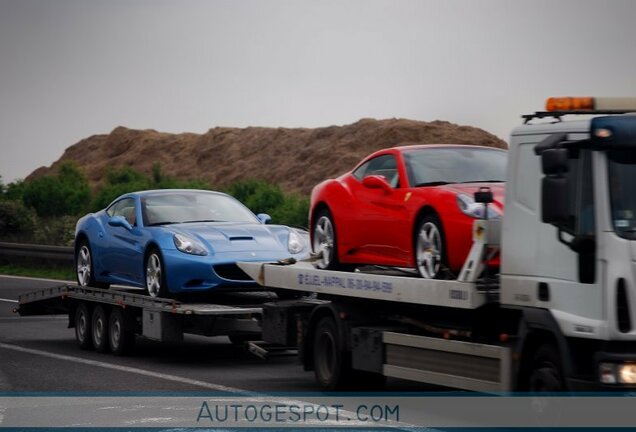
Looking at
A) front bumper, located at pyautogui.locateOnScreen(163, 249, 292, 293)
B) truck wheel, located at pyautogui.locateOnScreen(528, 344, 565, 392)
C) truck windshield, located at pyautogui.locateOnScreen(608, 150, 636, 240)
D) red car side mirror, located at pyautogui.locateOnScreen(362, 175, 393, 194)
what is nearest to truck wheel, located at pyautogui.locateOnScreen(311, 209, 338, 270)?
red car side mirror, located at pyautogui.locateOnScreen(362, 175, 393, 194)

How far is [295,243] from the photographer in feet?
50.9

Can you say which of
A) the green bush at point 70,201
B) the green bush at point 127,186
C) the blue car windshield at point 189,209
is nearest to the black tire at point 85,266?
the blue car windshield at point 189,209

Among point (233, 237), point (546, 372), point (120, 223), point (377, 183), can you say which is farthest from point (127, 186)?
point (546, 372)

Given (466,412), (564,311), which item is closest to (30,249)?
(466,412)

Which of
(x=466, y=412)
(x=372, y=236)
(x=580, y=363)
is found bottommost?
(x=466, y=412)

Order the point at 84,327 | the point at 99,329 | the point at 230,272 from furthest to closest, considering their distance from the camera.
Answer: the point at 84,327, the point at 99,329, the point at 230,272

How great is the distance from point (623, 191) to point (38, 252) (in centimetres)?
2335

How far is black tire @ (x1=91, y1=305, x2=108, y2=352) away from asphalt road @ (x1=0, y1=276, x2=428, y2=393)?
0.14m

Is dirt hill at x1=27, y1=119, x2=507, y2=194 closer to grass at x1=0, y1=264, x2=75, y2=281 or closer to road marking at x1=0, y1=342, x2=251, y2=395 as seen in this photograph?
grass at x1=0, y1=264, x2=75, y2=281

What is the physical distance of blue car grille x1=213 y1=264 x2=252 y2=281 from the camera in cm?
1483

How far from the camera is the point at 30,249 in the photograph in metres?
31.0

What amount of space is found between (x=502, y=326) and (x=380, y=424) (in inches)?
46.2

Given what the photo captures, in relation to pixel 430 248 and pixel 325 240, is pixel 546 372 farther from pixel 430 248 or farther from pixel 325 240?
pixel 325 240

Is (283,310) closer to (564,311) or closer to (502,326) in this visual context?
(502,326)
